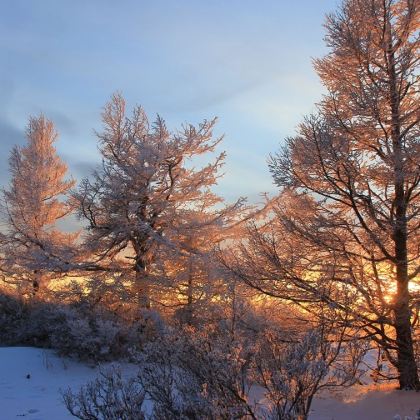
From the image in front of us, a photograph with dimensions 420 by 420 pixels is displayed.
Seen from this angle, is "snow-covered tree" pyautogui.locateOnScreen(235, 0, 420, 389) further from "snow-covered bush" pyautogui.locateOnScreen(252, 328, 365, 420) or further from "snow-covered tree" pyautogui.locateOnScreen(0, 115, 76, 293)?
"snow-covered tree" pyautogui.locateOnScreen(0, 115, 76, 293)

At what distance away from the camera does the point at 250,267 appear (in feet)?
28.3

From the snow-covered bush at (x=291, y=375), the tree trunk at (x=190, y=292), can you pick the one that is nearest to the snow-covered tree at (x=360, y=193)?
the snow-covered bush at (x=291, y=375)

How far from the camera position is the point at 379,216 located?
922 centimetres

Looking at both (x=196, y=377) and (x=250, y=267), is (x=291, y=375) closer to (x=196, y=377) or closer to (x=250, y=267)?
(x=196, y=377)

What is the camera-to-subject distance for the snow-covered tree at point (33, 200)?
18484 mm

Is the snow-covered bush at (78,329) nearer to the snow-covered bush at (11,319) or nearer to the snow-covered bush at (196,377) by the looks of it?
the snow-covered bush at (11,319)

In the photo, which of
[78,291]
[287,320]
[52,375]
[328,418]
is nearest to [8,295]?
[78,291]

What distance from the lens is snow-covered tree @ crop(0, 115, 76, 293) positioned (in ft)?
60.6

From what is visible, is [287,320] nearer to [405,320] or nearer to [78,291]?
[405,320]

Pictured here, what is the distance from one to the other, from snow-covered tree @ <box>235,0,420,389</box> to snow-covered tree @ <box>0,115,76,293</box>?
10.7 metres

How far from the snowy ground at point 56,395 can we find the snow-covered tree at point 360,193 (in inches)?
25.1

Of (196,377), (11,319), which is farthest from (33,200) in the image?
(196,377)

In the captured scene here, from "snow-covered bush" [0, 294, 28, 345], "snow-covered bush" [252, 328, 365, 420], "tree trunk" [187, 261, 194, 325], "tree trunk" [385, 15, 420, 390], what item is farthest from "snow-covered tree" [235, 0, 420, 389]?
"snow-covered bush" [0, 294, 28, 345]

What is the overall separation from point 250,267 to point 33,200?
1423cm
